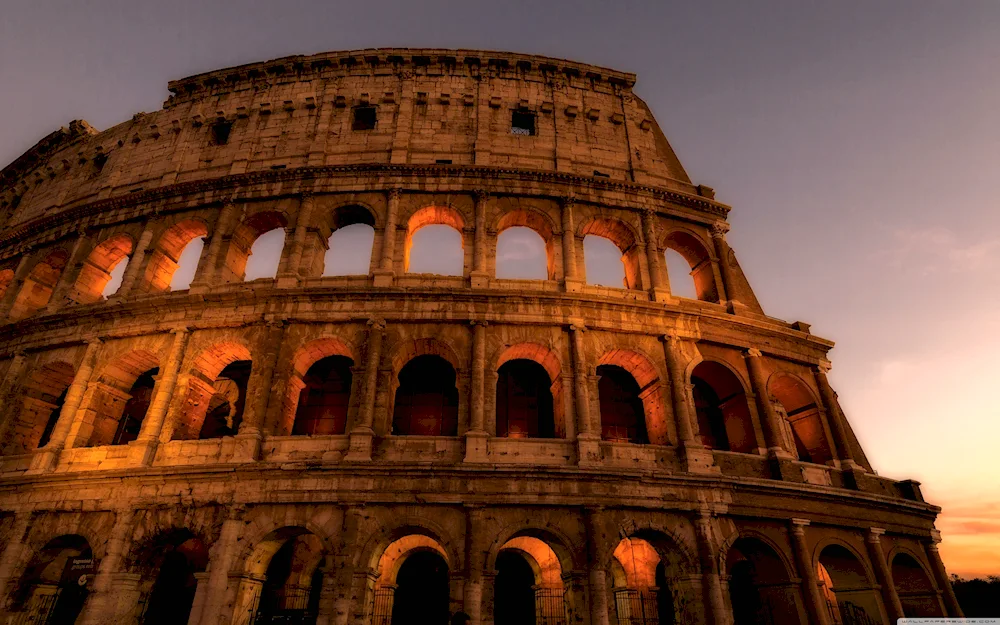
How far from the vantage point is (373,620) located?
12.3 m

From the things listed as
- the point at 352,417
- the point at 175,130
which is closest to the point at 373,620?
the point at 352,417

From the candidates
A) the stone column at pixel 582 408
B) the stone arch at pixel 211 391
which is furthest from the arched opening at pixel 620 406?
the stone arch at pixel 211 391

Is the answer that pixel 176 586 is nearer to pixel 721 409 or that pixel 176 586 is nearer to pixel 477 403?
pixel 477 403

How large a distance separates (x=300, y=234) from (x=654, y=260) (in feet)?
34.5

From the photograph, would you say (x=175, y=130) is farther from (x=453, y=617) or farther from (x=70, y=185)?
(x=453, y=617)

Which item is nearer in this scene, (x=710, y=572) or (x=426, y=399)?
(x=710, y=572)

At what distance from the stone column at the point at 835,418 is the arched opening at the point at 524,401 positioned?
814cm

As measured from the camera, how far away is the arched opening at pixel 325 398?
1469 centimetres

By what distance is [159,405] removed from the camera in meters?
13.7

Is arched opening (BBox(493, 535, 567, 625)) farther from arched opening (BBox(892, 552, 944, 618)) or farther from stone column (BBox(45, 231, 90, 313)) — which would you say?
stone column (BBox(45, 231, 90, 313))

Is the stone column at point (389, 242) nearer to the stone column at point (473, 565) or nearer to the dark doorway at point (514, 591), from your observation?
the stone column at point (473, 565)

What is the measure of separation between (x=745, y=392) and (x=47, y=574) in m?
18.4

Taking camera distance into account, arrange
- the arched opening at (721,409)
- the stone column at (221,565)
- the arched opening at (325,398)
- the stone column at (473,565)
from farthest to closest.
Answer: the arched opening at (721,409) < the arched opening at (325,398) < the stone column at (221,565) < the stone column at (473,565)

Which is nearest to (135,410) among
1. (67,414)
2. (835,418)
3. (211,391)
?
(67,414)
